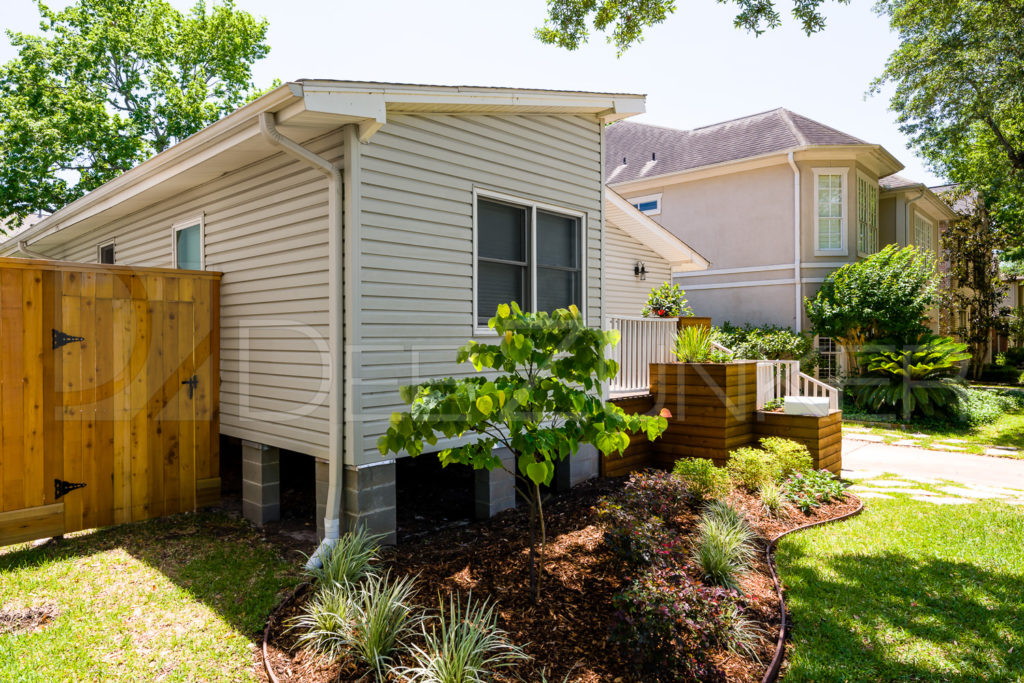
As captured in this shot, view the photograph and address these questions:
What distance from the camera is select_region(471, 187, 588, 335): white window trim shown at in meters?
5.67

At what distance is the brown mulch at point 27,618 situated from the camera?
A: 3.55 m

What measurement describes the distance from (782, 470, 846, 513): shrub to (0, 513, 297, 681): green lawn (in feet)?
16.5

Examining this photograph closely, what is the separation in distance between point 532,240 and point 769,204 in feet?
37.5

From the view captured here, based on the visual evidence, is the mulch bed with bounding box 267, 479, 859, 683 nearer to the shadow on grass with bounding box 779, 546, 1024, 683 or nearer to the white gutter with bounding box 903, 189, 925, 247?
the shadow on grass with bounding box 779, 546, 1024, 683

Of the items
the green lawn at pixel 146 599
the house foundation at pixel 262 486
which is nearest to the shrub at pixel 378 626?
the green lawn at pixel 146 599

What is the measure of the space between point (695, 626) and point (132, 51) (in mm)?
23893

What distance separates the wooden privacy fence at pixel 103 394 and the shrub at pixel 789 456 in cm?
623

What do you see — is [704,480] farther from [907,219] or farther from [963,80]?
[907,219]

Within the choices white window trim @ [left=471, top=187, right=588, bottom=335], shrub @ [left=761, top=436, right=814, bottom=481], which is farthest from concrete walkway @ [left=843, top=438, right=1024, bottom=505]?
white window trim @ [left=471, top=187, right=588, bottom=335]

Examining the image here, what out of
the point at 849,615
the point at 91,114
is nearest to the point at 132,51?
the point at 91,114

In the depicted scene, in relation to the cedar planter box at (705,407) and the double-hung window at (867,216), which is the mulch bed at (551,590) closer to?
the cedar planter box at (705,407)

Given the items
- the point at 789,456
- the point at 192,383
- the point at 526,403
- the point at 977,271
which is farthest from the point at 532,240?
the point at 977,271

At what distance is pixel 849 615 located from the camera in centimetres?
390

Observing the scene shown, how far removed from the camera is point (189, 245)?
710 centimetres
